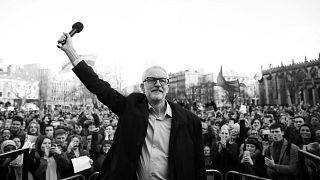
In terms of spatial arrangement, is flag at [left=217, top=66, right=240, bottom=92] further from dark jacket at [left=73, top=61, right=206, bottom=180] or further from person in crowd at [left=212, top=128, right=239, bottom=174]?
dark jacket at [left=73, top=61, right=206, bottom=180]

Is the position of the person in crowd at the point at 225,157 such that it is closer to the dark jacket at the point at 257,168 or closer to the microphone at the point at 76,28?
the dark jacket at the point at 257,168

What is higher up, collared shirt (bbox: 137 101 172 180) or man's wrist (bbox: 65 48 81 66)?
man's wrist (bbox: 65 48 81 66)

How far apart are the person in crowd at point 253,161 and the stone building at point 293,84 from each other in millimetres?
43012

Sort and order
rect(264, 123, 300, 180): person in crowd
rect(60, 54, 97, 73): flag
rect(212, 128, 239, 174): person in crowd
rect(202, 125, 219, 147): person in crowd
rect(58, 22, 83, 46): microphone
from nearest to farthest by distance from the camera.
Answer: rect(58, 22, 83, 46): microphone, rect(60, 54, 97, 73): flag, rect(264, 123, 300, 180): person in crowd, rect(212, 128, 239, 174): person in crowd, rect(202, 125, 219, 147): person in crowd

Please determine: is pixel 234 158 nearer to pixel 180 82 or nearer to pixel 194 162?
pixel 194 162

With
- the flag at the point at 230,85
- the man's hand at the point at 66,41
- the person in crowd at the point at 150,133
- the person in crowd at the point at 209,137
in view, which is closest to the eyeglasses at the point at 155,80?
the person in crowd at the point at 150,133

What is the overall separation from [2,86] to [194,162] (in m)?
100

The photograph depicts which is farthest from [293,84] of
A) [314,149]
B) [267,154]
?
[314,149]

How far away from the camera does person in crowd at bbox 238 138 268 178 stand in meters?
5.06

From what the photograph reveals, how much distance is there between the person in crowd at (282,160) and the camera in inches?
188

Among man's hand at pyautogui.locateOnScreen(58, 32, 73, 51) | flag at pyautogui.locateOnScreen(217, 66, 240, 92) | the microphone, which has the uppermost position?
flag at pyautogui.locateOnScreen(217, 66, 240, 92)

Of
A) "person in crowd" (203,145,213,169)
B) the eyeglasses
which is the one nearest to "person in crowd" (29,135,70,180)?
"person in crowd" (203,145,213,169)

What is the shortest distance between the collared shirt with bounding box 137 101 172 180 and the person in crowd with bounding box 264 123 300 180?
312cm

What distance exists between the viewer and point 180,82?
4732 inches
